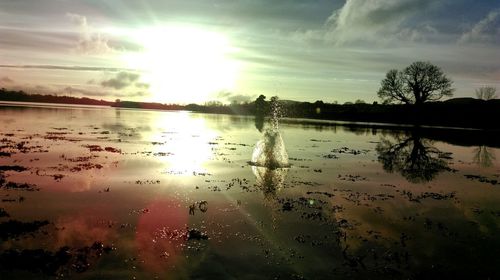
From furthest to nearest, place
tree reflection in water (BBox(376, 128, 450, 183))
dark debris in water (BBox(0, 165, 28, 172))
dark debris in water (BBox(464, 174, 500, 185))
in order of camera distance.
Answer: tree reflection in water (BBox(376, 128, 450, 183)) < dark debris in water (BBox(464, 174, 500, 185)) < dark debris in water (BBox(0, 165, 28, 172))

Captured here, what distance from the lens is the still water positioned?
40.4ft

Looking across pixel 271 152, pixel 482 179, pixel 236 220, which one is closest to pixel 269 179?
pixel 271 152

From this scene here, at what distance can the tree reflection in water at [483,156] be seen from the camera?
4150 cm

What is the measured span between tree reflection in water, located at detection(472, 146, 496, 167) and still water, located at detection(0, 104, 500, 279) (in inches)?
360

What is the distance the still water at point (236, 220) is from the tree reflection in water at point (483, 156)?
30.0ft

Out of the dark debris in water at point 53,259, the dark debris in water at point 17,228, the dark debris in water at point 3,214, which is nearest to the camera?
the dark debris in water at point 53,259

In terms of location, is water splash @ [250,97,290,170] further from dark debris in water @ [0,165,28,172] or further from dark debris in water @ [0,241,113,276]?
dark debris in water @ [0,241,113,276]

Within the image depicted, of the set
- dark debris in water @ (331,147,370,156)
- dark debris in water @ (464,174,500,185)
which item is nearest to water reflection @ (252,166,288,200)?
dark debris in water @ (464,174,500,185)

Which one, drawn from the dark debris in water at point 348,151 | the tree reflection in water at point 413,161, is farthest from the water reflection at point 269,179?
the dark debris in water at point 348,151

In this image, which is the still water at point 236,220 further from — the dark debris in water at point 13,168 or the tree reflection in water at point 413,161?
the tree reflection in water at point 413,161

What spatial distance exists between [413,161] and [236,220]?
28.5 metres

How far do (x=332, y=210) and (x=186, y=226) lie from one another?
7130mm

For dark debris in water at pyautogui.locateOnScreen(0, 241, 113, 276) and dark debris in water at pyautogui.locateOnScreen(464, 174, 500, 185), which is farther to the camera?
dark debris in water at pyautogui.locateOnScreen(464, 174, 500, 185)

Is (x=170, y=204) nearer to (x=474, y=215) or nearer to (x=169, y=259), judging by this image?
(x=169, y=259)
